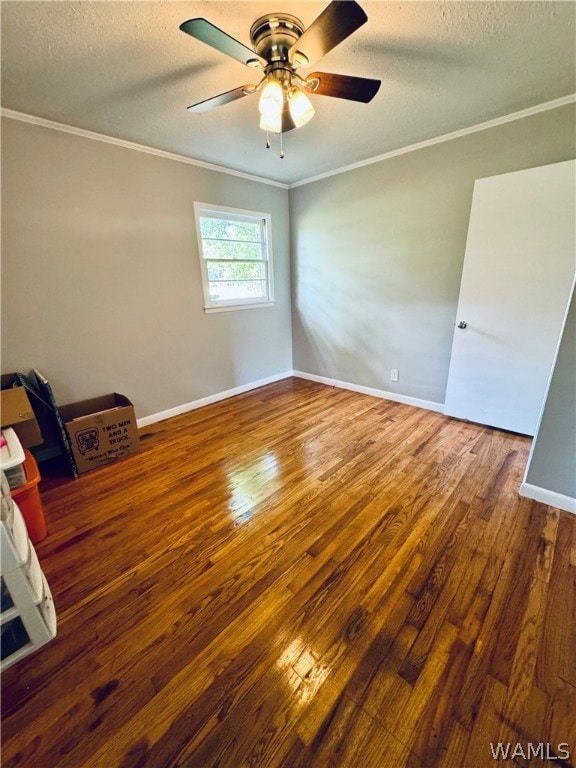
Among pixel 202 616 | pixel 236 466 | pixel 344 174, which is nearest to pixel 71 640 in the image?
pixel 202 616

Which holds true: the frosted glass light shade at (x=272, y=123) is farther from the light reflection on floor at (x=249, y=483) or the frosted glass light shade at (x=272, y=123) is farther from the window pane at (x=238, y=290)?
the light reflection on floor at (x=249, y=483)

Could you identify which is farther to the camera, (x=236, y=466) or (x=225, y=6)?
(x=236, y=466)

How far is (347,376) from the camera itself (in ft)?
12.7

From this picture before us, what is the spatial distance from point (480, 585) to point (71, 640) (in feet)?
5.73

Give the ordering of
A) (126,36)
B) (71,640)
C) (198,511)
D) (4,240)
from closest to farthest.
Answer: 1. (71,640)
2. (126,36)
3. (198,511)
4. (4,240)

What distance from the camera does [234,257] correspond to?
3.50 metres

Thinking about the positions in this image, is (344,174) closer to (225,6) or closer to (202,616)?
(225,6)

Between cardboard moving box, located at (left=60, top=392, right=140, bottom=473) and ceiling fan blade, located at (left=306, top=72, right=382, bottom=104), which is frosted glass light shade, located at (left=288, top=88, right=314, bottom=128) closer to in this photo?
ceiling fan blade, located at (left=306, top=72, right=382, bottom=104)

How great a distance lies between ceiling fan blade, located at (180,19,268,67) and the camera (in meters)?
1.08

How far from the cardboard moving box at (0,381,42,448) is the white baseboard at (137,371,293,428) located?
100 cm

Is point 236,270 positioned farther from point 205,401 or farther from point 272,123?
point 272,123

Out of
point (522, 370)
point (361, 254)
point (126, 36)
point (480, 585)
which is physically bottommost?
point (480, 585)

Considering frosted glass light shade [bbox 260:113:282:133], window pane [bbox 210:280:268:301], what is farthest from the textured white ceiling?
window pane [bbox 210:280:268:301]

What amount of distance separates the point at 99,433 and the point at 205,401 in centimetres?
129
